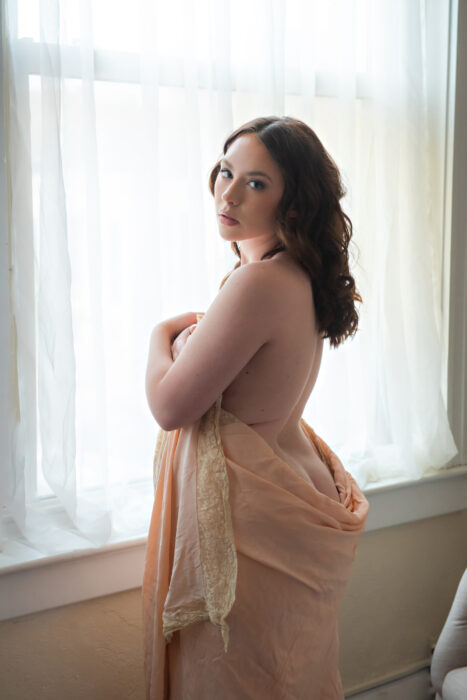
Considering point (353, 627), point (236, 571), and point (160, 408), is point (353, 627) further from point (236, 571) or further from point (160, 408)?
point (160, 408)

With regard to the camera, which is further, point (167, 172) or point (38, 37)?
point (167, 172)

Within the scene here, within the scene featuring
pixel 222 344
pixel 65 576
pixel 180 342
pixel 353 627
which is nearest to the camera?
pixel 222 344

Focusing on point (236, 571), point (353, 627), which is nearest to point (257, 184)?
point (236, 571)

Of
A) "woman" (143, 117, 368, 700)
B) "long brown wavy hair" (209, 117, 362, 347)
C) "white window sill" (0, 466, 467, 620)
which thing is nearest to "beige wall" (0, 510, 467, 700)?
"white window sill" (0, 466, 467, 620)

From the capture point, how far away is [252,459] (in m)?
1.18

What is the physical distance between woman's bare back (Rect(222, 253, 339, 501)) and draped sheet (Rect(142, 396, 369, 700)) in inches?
1.2

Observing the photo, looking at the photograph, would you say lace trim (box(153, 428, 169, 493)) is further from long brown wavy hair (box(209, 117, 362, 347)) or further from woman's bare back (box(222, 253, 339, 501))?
long brown wavy hair (box(209, 117, 362, 347))

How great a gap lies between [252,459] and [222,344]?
0.22 meters

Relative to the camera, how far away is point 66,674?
4.94 feet

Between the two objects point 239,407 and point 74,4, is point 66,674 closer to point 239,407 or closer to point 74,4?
point 239,407

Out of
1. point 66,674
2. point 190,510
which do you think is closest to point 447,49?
point 190,510

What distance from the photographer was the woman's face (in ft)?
3.82

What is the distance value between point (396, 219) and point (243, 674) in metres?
1.19

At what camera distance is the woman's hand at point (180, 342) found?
1243 mm
